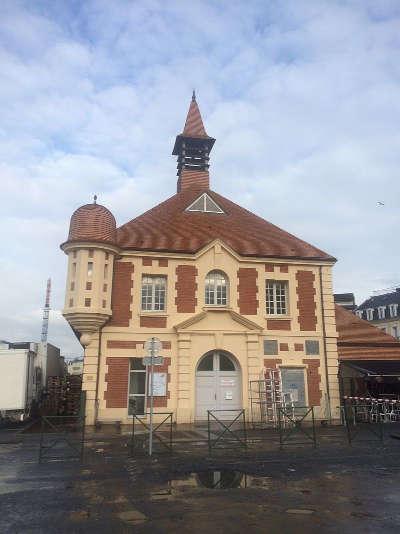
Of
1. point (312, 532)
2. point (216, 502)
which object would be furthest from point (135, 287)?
point (312, 532)

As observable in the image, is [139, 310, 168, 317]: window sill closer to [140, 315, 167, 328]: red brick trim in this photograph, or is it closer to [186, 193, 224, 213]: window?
[140, 315, 167, 328]: red brick trim

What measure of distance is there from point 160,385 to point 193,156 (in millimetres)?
15266

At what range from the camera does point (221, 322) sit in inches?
766

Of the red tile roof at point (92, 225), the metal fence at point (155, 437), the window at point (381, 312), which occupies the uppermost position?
the window at point (381, 312)

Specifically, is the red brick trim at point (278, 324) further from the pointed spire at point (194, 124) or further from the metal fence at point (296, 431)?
the pointed spire at point (194, 124)

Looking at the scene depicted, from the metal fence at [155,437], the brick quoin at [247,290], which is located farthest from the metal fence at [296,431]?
the brick quoin at [247,290]

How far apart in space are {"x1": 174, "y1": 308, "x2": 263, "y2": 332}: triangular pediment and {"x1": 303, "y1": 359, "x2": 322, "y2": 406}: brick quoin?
113 inches

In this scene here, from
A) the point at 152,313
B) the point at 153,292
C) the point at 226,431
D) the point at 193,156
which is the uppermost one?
the point at 193,156

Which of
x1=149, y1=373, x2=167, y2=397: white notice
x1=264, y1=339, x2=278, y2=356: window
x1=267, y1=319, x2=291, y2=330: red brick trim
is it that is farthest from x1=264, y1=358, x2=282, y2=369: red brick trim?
x1=149, y1=373, x2=167, y2=397: white notice

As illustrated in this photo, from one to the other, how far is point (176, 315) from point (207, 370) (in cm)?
272

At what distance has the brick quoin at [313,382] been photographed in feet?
64.0

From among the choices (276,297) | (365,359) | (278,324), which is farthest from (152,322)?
(365,359)

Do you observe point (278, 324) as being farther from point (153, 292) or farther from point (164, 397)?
point (164, 397)

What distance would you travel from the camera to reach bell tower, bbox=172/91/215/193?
26984mm
